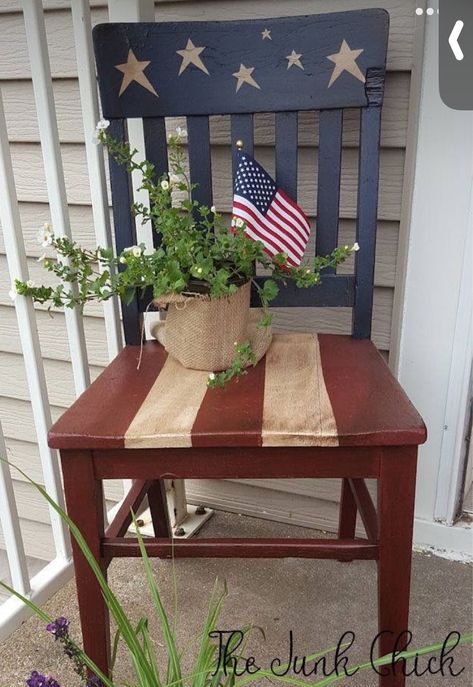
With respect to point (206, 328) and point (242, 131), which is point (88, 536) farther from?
point (242, 131)

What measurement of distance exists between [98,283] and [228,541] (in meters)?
0.47

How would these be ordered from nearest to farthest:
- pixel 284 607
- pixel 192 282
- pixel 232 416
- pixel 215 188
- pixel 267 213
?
pixel 232 416 → pixel 192 282 → pixel 267 213 → pixel 284 607 → pixel 215 188

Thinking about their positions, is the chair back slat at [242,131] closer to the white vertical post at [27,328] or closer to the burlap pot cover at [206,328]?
the burlap pot cover at [206,328]

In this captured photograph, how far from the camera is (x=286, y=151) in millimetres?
1186

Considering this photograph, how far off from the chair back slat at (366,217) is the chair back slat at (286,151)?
13cm

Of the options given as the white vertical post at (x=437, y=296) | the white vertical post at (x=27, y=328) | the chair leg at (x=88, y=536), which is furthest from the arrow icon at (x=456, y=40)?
the chair leg at (x=88, y=536)

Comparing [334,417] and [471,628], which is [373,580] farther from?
[334,417]

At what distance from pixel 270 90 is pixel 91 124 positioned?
0.36 meters

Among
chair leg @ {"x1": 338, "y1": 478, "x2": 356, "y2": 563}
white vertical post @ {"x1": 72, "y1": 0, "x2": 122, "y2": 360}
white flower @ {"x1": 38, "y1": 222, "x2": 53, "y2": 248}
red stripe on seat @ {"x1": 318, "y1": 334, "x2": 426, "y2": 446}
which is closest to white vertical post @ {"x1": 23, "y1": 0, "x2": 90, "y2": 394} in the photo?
white vertical post @ {"x1": 72, "y1": 0, "x2": 122, "y2": 360}

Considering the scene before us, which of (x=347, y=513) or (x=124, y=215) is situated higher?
(x=124, y=215)

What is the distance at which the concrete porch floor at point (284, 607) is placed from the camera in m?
1.16

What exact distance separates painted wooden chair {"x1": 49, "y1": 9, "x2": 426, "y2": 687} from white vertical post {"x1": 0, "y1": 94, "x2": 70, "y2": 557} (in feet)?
0.60

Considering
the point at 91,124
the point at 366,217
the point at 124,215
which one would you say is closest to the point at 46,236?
the point at 124,215

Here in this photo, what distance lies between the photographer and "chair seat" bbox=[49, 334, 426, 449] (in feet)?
2.82
